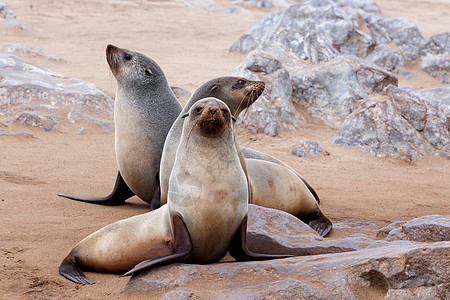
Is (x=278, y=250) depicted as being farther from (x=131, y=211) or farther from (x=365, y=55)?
(x=365, y=55)

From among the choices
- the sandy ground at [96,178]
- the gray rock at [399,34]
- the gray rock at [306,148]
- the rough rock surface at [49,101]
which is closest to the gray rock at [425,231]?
the sandy ground at [96,178]

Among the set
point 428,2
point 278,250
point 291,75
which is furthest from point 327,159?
point 428,2

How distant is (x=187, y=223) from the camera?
3.41m

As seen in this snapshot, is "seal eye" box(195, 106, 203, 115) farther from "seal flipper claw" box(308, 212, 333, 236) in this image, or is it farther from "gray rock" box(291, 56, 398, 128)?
"gray rock" box(291, 56, 398, 128)

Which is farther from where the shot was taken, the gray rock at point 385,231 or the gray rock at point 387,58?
the gray rock at point 387,58

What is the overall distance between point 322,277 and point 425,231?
1.27 m

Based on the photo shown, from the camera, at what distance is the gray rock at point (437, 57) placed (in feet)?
42.7

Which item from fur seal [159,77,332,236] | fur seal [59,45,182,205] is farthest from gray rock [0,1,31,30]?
fur seal [159,77,332,236]

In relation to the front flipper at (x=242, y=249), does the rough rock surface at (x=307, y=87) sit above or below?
below

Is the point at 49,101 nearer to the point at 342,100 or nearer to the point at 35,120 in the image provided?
the point at 35,120

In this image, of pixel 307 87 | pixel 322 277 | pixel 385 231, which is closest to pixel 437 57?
pixel 307 87

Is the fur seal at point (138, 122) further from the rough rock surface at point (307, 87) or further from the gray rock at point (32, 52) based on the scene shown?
the gray rock at point (32, 52)

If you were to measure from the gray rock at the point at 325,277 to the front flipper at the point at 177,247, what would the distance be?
4 cm

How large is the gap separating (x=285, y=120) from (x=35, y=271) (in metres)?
5.52
